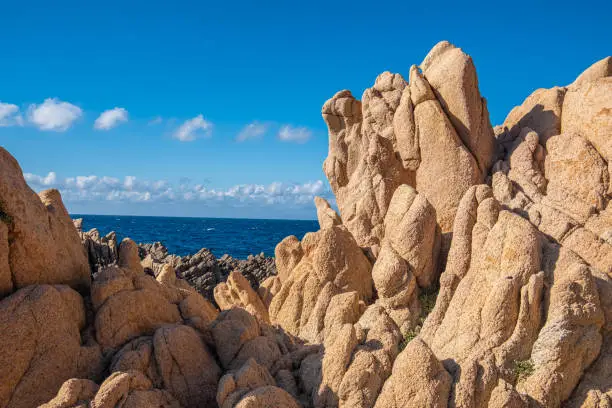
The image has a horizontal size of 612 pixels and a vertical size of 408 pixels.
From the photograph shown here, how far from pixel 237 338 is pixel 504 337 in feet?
20.9

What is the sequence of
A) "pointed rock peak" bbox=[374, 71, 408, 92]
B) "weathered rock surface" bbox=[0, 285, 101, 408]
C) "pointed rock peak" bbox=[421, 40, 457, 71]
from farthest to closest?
"pointed rock peak" bbox=[374, 71, 408, 92] → "pointed rock peak" bbox=[421, 40, 457, 71] → "weathered rock surface" bbox=[0, 285, 101, 408]

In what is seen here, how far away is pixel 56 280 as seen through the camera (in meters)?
13.6

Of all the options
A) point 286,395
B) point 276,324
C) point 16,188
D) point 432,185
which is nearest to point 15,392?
point 16,188

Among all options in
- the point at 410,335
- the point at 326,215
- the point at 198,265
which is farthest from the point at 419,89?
the point at 198,265

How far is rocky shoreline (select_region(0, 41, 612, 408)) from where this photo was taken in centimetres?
1165

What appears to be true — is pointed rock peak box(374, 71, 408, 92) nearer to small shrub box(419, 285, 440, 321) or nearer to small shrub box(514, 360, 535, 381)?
small shrub box(419, 285, 440, 321)

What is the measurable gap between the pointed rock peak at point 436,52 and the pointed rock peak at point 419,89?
1.23 metres

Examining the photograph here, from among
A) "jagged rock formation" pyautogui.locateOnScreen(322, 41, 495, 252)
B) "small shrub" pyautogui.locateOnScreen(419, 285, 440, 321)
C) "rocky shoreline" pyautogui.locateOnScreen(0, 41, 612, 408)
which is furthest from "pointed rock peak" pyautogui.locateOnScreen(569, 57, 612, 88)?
"small shrub" pyautogui.locateOnScreen(419, 285, 440, 321)

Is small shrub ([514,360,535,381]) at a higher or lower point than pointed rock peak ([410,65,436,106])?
lower

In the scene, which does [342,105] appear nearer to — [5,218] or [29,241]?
[29,241]

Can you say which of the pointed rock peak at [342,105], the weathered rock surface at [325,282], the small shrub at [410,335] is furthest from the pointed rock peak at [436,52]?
the small shrub at [410,335]

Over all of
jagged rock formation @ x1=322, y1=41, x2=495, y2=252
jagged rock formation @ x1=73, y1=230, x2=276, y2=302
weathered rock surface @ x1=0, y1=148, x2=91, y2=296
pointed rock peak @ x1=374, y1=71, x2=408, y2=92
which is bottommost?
jagged rock formation @ x1=73, y1=230, x2=276, y2=302

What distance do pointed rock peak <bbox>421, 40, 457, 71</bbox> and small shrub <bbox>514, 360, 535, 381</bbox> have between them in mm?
12117

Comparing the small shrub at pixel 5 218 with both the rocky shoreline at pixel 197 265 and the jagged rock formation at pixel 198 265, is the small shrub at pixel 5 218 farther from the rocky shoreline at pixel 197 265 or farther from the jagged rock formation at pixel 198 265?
the rocky shoreline at pixel 197 265
